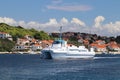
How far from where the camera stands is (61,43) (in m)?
146

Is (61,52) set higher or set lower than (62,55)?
higher

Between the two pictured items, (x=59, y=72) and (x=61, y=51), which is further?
(x=61, y=51)

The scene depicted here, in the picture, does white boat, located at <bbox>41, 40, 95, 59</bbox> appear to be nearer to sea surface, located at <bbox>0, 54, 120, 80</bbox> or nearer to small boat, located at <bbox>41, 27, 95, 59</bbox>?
small boat, located at <bbox>41, 27, 95, 59</bbox>

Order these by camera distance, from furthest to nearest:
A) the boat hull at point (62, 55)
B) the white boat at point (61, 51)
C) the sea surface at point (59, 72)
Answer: the white boat at point (61, 51) < the boat hull at point (62, 55) < the sea surface at point (59, 72)

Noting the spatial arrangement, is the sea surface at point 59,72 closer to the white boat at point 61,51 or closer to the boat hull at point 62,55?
the boat hull at point 62,55

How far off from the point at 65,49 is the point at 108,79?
78.4 m

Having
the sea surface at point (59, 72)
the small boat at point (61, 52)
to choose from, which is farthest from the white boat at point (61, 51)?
the sea surface at point (59, 72)

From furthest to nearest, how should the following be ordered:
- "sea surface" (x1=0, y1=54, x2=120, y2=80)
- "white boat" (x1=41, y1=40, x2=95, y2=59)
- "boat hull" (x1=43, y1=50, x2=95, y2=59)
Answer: "white boat" (x1=41, y1=40, x2=95, y2=59), "boat hull" (x1=43, y1=50, x2=95, y2=59), "sea surface" (x1=0, y1=54, x2=120, y2=80)

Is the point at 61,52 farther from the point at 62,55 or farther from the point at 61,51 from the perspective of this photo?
the point at 62,55

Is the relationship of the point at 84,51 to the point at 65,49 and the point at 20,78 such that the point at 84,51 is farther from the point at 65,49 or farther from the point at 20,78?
the point at 20,78

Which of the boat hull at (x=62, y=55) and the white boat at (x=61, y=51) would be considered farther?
the white boat at (x=61, y=51)

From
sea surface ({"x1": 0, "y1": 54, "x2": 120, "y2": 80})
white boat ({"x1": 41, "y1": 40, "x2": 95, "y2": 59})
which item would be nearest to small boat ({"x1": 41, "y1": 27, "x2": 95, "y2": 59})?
white boat ({"x1": 41, "y1": 40, "x2": 95, "y2": 59})

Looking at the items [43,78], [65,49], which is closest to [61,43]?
[65,49]

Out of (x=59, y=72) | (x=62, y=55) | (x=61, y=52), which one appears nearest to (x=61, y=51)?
(x=61, y=52)
